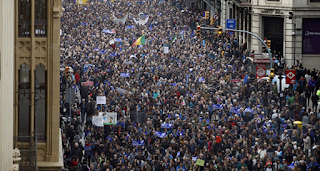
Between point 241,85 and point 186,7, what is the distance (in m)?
36.4

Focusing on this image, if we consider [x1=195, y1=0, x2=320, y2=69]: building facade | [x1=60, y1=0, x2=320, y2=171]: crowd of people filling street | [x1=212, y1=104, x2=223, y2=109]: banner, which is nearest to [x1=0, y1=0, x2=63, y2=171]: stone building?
[x1=60, y1=0, x2=320, y2=171]: crowd of people filling street

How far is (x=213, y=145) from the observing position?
33406mm

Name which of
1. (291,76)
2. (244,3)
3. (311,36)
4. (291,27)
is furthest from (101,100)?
(244,3)

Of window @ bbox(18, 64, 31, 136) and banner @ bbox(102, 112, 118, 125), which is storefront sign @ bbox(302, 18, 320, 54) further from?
window @ bbox(18, 64, 31, 136)

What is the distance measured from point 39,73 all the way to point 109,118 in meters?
11.1

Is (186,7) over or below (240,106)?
over

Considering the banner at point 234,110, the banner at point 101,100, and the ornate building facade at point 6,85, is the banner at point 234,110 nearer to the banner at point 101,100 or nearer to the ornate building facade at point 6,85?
the banner at point 101,100

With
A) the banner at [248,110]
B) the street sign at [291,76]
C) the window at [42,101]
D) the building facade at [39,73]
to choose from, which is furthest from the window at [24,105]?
the street sign at [291,76]

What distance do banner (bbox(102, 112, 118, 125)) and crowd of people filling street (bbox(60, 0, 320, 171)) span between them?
0.04 m

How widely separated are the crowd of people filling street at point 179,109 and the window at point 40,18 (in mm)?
6896

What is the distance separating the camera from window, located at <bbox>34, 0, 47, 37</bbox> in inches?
1006

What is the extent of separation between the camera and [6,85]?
736 inches

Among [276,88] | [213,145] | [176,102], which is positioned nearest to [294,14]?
[276,88]

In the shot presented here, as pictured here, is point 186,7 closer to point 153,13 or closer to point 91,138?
point 153,13
